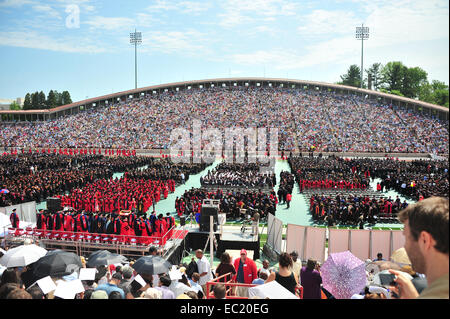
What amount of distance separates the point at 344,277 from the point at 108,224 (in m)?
7.54

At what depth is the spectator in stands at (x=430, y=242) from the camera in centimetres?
139

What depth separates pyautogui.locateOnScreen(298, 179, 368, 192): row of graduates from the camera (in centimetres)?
2048

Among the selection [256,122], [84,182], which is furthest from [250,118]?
[84,182]

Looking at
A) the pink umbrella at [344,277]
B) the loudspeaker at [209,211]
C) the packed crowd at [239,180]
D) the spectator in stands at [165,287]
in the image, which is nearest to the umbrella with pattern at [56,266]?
the spectator in stands at [165,287]

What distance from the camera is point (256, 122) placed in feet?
163

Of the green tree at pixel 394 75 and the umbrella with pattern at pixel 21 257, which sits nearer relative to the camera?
the umbrella with pattern at pixel 21 257

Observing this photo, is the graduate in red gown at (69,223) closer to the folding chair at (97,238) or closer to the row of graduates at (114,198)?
the folding chair at (97,238)

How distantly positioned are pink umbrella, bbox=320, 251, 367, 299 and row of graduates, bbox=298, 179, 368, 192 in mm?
15392

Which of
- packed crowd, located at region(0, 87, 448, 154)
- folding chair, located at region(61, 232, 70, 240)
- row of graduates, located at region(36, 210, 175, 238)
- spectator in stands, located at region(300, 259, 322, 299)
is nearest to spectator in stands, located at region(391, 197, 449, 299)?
spectator in stands, located at region(300, 259, 322, 299)

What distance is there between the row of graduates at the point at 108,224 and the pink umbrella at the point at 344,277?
5949 mm

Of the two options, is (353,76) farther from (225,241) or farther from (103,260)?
(103,260)

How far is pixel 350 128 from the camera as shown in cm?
4744
